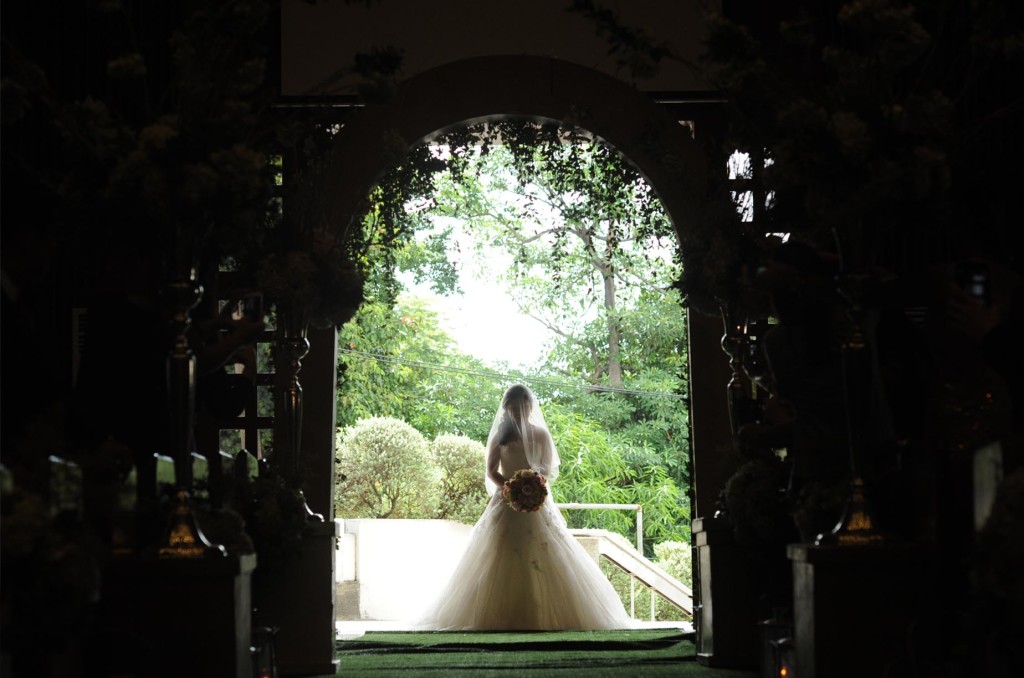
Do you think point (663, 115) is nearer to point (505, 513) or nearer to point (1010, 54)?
point (1010, 54)

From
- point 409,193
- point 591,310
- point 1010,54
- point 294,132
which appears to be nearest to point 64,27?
point 409,193

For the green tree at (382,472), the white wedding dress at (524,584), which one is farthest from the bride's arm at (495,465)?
the green tree at (382,472)

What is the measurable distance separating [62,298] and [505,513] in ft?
13.8

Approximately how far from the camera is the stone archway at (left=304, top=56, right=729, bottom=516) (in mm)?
6574

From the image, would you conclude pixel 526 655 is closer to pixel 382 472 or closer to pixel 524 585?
pixel 524 585

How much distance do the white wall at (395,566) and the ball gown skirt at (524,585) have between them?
135 inches

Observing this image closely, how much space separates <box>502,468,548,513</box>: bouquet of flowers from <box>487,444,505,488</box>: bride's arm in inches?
19.5

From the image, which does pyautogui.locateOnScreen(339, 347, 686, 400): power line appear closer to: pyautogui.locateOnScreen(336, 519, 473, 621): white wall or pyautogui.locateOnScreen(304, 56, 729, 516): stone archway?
pyautogui.locateOnScreen(336, 519, 473, 621): white wall

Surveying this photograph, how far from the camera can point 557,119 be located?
678cm

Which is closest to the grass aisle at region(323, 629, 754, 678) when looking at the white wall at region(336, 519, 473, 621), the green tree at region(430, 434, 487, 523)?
the white wall at region(336, 519, 473, 621)

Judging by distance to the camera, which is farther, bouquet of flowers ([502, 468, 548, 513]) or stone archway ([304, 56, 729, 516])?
bouquet of flowers ([502, 468, 548, 513])

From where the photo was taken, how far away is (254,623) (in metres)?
4.98

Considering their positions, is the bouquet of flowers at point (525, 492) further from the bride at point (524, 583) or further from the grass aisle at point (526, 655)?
the grass aisle at point (526, 655)

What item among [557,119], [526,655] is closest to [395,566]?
[526,655]
